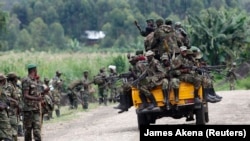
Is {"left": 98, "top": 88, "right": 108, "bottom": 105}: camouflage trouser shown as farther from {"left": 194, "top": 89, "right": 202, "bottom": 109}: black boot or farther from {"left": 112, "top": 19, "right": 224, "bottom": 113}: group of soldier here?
{"left": 194, "top": 89, "right": 202, "bottom": 109}: black boot

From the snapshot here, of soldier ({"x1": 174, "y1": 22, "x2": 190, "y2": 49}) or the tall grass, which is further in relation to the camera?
the tall grass

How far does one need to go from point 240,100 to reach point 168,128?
1464cm

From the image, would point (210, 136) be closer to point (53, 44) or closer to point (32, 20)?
point (53, 44)

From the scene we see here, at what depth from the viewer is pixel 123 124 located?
21078 millimetres

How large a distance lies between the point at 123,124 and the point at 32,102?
5543mm

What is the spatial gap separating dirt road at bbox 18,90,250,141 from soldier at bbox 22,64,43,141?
1717 millimetres

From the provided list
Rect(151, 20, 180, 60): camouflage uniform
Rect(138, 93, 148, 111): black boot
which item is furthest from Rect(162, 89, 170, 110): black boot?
Rect(151, 20, 180, 60): camouflage uniform

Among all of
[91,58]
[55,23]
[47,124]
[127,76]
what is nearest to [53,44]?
[55,23]

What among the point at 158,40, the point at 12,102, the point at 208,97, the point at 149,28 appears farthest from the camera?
the point at 149,28

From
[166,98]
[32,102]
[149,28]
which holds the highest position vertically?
[149,28]

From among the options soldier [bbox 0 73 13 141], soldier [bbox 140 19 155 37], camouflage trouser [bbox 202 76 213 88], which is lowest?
soldier [bbox 0 73 13 141]

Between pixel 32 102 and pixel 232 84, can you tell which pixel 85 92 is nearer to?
pixel 232 84

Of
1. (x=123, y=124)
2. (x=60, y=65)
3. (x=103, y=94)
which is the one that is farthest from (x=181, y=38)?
(x=60, y=65)

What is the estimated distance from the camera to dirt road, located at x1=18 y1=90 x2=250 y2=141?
17.8m
